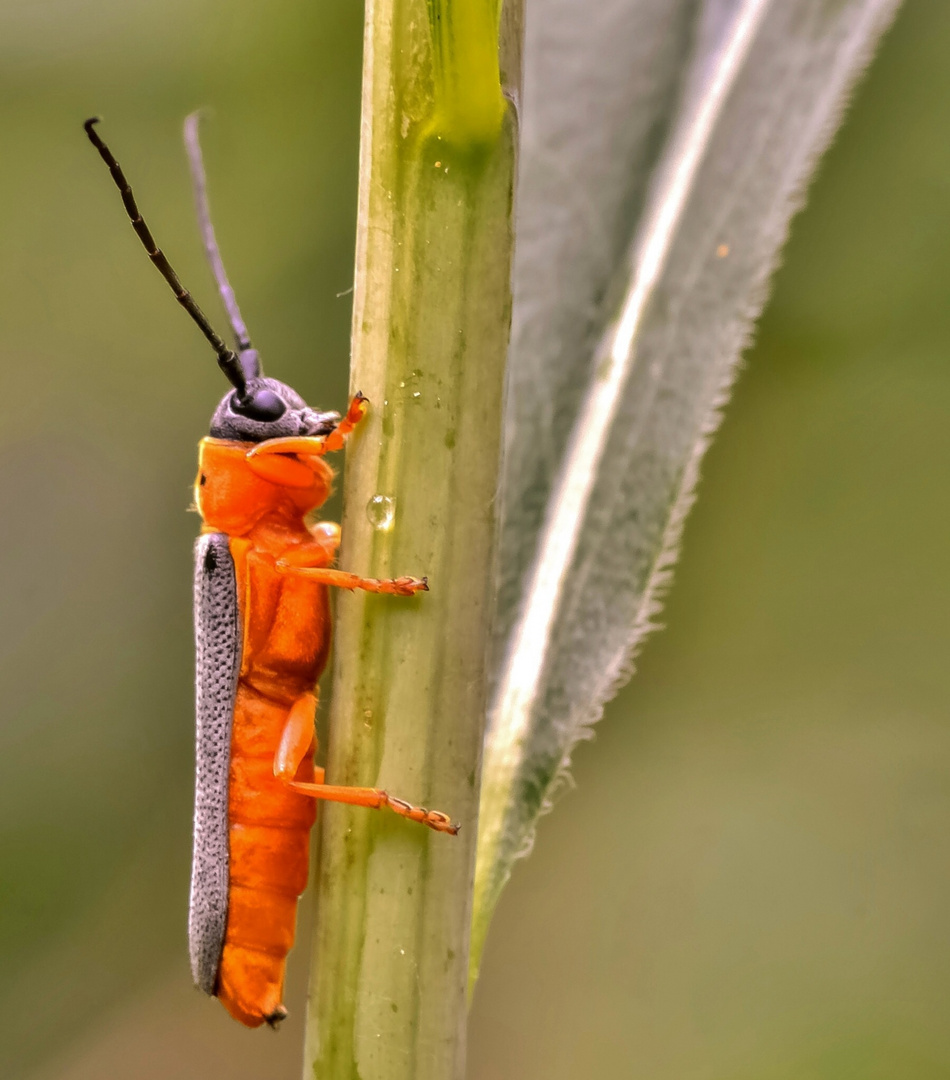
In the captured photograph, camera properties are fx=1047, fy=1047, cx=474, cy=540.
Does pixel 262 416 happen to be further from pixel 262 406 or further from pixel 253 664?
pixel 253 664

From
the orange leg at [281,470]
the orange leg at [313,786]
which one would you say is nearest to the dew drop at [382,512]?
the orange leg at [313,786]

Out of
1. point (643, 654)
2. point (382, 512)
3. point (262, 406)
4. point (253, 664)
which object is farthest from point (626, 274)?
point (643, 654)

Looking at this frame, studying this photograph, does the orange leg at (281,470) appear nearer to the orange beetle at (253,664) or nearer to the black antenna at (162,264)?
the orange beetle at (253,664)

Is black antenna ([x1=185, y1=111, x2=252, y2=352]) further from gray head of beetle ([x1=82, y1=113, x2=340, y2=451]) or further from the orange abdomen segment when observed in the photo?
the orange abdomen segment

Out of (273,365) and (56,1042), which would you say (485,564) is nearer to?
A: (273,365)

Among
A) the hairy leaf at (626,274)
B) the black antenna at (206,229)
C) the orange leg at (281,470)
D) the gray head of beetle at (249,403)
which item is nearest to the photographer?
the hairy leaf at (626,274)

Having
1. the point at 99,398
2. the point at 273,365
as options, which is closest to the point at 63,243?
the point at 99,398

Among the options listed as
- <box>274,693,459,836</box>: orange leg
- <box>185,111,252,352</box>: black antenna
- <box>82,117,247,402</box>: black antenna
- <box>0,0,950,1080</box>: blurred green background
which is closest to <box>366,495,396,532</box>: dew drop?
<box>274,693,459,836</box>: orange leg
